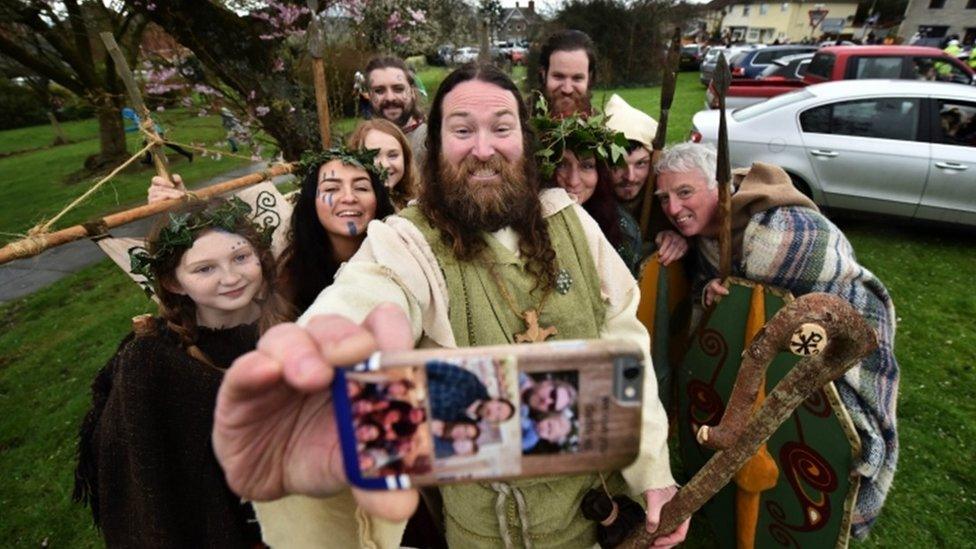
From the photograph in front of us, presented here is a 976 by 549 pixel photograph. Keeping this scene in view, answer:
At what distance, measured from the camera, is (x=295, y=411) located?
3.47ft

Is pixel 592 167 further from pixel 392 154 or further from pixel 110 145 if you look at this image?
pixel 110 145

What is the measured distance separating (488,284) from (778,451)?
1603 mm

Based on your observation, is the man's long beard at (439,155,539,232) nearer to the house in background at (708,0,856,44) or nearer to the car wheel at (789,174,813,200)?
the car wheel at (789,174,813,200)

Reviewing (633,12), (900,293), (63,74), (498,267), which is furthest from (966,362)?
(633,12)

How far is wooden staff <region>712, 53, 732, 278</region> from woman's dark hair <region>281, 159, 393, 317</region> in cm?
162

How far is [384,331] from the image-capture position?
946 millimetres

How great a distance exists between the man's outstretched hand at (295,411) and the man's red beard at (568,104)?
264 centimetres

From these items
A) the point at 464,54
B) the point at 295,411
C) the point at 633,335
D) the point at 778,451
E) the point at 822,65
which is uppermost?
the point at 464,54

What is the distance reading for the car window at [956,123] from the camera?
548 centimetres

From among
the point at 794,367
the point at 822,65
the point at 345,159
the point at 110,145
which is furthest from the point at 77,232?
the point at 110,145

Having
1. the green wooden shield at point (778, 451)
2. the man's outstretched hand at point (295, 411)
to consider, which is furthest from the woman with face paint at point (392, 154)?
the man's outstretched hand at point (295, 411)

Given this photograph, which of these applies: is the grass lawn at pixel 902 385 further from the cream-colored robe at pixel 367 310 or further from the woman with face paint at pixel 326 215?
the woman with face paint at pixel 326 215

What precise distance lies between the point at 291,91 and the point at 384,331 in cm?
536

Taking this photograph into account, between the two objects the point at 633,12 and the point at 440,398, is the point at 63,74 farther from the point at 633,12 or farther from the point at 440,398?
the point at 633,12
